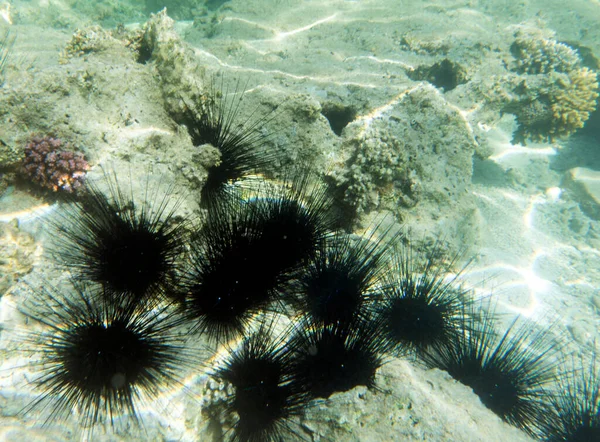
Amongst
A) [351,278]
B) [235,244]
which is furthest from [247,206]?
[351,278]

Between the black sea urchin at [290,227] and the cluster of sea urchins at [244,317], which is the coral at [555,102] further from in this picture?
the black sea urchin at [290,227]

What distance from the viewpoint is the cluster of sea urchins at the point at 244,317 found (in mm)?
1957

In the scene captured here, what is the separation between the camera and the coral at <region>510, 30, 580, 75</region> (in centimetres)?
550

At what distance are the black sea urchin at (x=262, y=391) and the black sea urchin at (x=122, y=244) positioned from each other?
2.51 feet

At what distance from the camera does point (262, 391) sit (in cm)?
208

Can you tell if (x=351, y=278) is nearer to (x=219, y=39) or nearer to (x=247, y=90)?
(x=247, y=90)

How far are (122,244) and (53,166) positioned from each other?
1027 mm

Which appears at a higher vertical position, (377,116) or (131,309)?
(377,116)

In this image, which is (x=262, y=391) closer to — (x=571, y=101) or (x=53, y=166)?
(x=53, y=166)

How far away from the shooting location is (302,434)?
6.86 ft

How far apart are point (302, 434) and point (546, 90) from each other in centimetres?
665

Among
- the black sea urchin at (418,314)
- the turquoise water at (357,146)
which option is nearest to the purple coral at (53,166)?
the turquoise water at (357,146)

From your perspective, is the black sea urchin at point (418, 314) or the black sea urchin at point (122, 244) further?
the black sea urchin at point (418, 314)

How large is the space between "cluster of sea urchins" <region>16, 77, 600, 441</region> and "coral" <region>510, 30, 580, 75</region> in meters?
5.17
